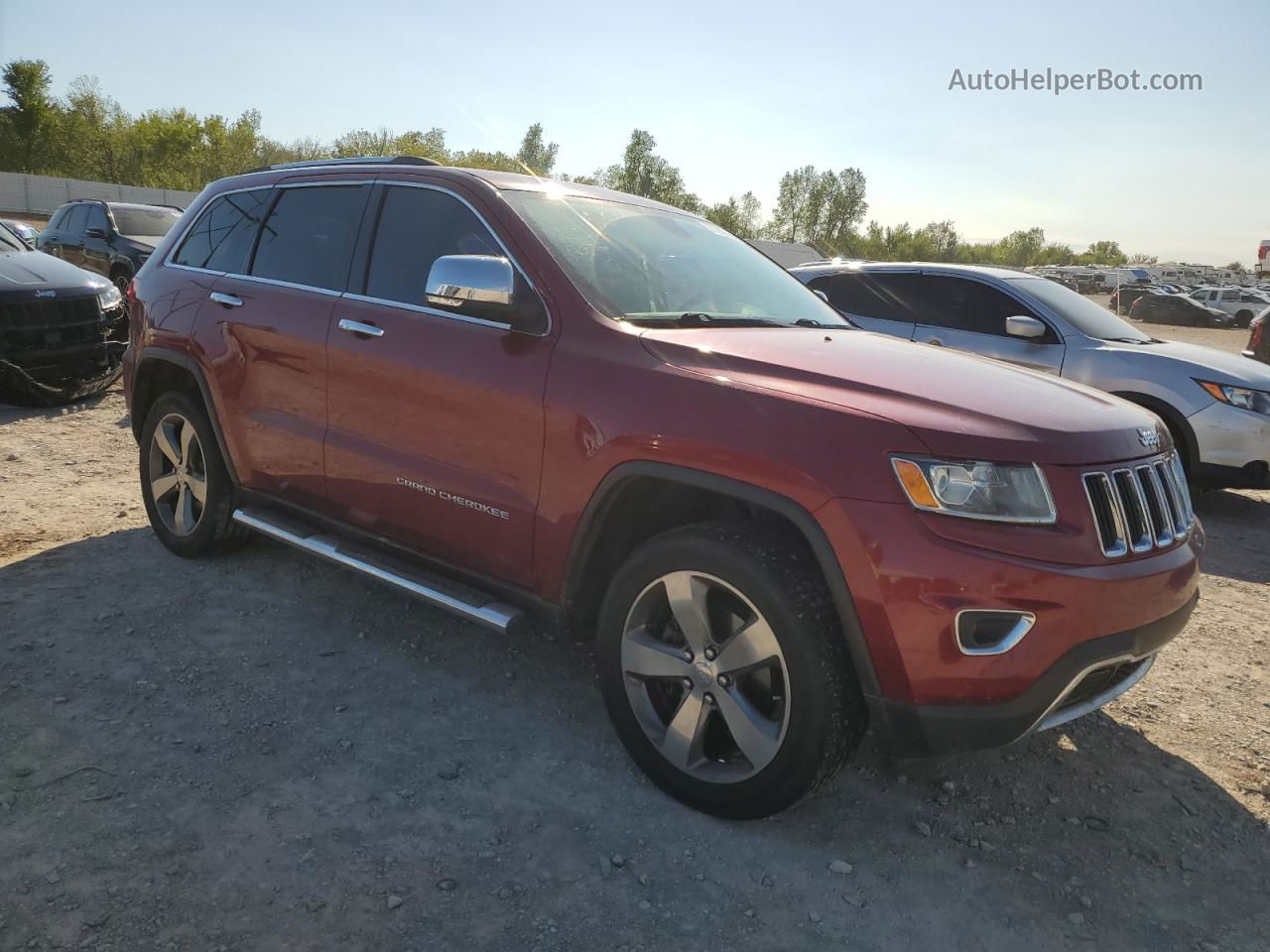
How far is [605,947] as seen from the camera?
224 centimetres

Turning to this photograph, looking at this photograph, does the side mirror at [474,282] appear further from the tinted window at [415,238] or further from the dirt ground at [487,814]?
the dirt ground at [487,814]

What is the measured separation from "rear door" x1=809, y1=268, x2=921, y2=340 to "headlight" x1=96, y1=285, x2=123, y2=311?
20.9 ft

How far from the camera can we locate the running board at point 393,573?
3076 mm

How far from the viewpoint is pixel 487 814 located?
2.73 meters

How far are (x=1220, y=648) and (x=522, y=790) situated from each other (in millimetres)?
3321

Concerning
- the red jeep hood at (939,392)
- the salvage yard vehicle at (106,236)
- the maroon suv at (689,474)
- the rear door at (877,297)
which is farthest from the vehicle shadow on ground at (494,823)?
the salvage yard vehicle at (106,236)

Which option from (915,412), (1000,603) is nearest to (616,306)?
(915,412)

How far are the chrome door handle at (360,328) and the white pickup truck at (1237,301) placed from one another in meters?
46.8

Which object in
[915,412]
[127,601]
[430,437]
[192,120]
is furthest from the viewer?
[192,120]

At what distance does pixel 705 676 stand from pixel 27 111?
235ft

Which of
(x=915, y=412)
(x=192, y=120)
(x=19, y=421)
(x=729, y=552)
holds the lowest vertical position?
(x=19, y=421)

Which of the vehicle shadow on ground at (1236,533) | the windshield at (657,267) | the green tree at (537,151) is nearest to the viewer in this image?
the windshield at (657,267)

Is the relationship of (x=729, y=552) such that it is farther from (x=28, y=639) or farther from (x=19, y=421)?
(x=19, y=421)

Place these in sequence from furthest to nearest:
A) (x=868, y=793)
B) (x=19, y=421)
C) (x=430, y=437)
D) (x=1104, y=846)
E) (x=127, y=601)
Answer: (x=19, y=421), (x=127, y=601), (x=430, y=437), (x=868, y=793), (x=1104, y=846)
